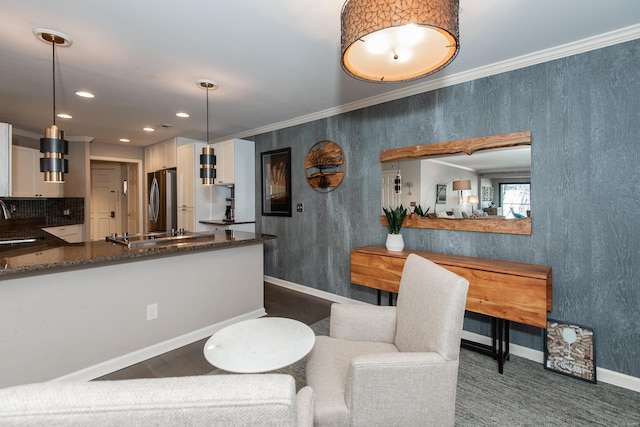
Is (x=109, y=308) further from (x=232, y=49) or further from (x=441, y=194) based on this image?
(x=441, y=194)

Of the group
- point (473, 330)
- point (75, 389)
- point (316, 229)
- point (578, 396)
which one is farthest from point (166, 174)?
point (578, 396)

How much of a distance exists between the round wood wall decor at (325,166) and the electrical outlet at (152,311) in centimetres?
221

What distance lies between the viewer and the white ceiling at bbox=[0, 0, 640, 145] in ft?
6.04

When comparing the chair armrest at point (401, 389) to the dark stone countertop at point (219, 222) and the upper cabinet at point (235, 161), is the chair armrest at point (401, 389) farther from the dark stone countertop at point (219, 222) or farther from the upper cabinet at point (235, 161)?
the upper cabinet at point (235, 161)

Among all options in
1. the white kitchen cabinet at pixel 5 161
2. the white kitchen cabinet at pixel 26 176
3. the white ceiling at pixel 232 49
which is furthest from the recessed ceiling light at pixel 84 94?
the white kitchen cabinet at pixel 26 176

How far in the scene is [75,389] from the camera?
552 millimetres

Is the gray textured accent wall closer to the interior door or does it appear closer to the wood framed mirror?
the wood framed mirror

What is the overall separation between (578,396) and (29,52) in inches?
174

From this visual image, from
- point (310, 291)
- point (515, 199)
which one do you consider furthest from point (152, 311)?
point (515, 199)

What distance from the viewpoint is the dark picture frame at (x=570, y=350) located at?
2.14m

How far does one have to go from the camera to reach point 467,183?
280 centimetres

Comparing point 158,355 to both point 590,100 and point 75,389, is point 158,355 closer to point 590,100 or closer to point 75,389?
point 75,389

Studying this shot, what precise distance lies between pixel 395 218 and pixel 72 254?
2564mm

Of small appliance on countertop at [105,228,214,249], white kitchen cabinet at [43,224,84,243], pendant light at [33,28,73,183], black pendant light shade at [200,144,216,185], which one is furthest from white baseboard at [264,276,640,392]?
white kitchen cabinet at [43,224,84,243]
